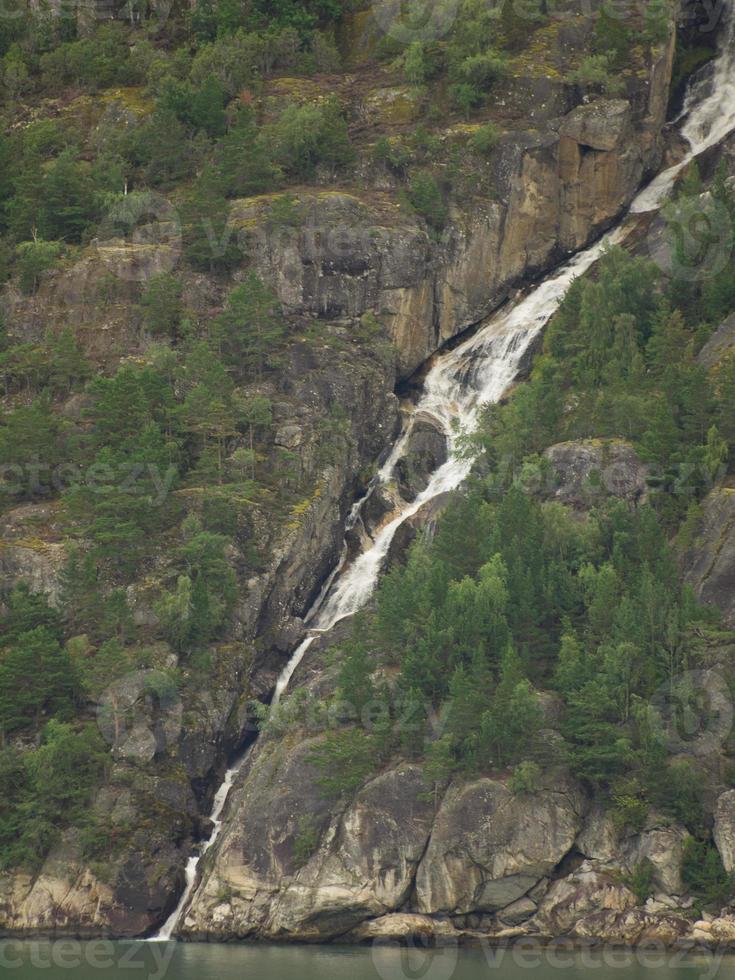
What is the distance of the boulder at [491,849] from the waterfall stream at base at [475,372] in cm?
1428

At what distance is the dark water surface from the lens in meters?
81.3

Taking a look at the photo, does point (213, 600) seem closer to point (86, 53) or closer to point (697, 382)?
point (697, 382)

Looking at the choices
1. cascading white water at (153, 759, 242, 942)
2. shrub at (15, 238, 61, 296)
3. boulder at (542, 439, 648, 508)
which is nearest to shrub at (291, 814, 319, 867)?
cascading white water at (153, 759, 242, 942)

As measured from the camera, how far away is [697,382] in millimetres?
109812

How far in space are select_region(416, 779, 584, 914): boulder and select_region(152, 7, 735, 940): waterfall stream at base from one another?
1428 centimetres

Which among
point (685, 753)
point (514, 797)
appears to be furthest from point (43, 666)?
point (685, 753)

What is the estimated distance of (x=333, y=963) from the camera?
86438 millimetres

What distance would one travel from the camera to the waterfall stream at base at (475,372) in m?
117

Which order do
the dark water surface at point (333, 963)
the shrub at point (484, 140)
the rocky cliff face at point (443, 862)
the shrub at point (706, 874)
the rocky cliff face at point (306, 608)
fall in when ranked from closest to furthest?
the dark water surface at point (333, 963) → the shrub at point (706, 874) → the rocky cliff face at point (443, 862) → the rocky cliff face at point (306, 608) → the shrub at point (484, 140)

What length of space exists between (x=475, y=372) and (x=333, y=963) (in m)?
55.0

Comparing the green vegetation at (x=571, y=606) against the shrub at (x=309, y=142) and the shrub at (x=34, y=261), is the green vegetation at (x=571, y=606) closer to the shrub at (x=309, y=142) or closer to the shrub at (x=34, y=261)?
the shrub at (x=309, y=142)

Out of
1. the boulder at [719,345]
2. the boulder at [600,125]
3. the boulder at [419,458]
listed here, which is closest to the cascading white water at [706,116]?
the boulder at [600,125]

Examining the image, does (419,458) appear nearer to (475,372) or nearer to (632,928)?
(475,372)

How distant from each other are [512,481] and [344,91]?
Result: 161ft
